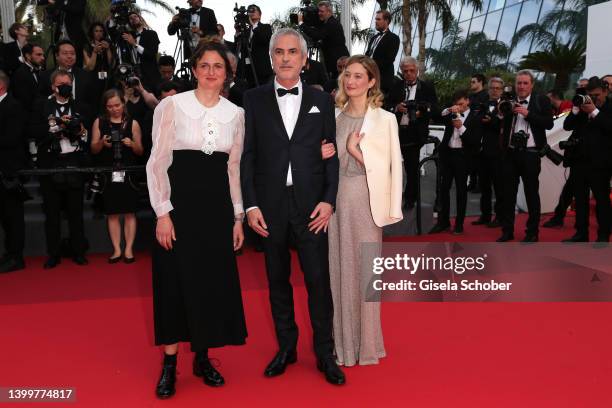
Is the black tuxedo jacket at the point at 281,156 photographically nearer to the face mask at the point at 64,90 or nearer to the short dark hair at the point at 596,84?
the face mask at the point at 64,90

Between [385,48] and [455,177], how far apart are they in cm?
176

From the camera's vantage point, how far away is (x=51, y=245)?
227 inches

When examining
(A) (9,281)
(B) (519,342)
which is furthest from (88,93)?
(B) (519,342)

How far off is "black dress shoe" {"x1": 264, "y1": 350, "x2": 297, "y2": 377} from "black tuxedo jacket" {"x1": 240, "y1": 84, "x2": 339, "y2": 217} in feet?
2.45

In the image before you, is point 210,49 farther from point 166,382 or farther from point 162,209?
point 166,382

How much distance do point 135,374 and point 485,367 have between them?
1.85 m

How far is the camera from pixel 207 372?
3.01 metres

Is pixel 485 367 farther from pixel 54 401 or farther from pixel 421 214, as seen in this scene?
pixel 421 214

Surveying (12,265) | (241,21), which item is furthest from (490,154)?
(12,265)

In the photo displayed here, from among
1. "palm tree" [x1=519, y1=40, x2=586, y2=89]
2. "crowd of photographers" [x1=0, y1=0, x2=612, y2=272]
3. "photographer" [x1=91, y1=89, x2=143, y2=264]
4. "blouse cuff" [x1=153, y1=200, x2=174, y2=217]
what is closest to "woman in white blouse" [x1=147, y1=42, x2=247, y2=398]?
"blouse cuff" [x1=153, y1=200, x2=174, y2=217]

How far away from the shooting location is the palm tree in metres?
18.8

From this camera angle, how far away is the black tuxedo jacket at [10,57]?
23.5 ft

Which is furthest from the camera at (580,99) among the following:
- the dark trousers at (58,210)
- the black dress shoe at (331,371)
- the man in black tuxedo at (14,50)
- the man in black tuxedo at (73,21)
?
the man in black tuxedo at (14,50)

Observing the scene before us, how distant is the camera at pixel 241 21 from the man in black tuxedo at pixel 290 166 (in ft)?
18.2
